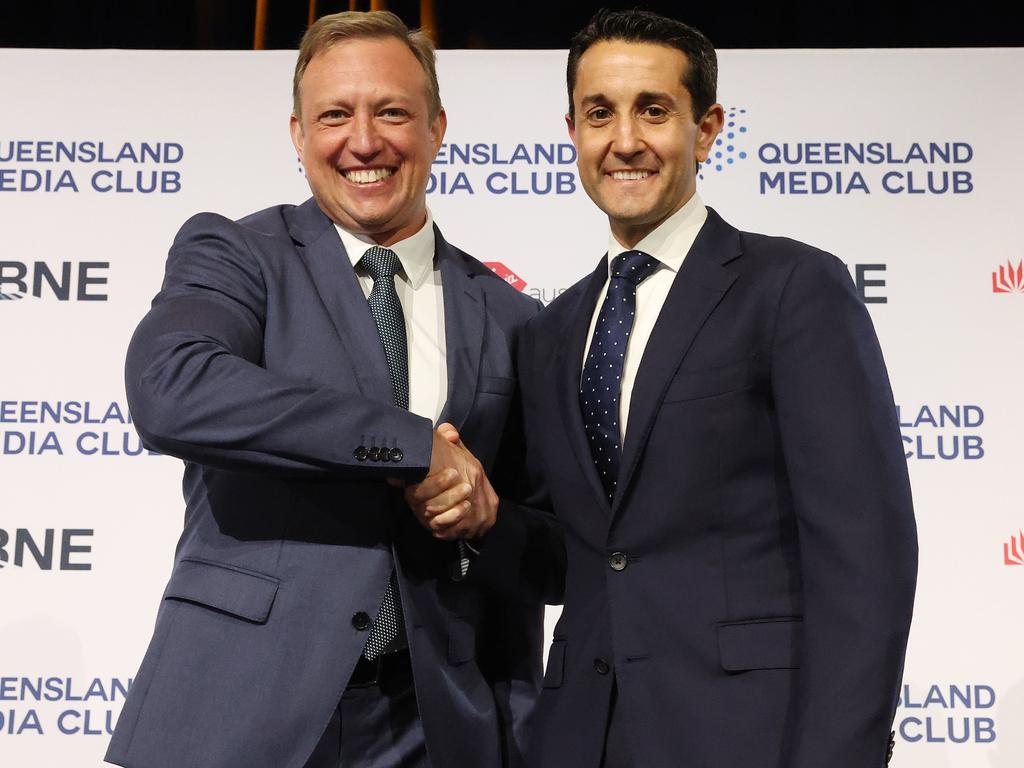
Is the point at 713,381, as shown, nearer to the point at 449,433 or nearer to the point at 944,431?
the point at 449,433

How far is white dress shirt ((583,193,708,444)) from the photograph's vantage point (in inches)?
80.7

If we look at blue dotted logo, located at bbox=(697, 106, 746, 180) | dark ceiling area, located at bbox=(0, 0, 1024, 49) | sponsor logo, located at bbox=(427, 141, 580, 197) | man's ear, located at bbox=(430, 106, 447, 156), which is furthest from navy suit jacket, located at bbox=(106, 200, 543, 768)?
dark ceiling area, located at bbox=(0, 0, 1024, 49)

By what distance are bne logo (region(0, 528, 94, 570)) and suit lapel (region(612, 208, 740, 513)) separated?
2.43 metres

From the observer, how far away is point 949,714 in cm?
362

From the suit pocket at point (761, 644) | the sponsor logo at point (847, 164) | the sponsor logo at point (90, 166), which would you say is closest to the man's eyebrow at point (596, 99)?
the suit pocket at point (761, 644)

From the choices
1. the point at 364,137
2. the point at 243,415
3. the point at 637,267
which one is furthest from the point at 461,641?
the point at 364,137

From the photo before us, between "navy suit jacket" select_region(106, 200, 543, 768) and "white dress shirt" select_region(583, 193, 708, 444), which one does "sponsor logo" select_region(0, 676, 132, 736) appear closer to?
"navy suit jacket" select_region(106, 200, 543, 768)

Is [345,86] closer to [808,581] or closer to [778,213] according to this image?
[808,581]

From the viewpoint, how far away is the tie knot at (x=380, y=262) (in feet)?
7.64

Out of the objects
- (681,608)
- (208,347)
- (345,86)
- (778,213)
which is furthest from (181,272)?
(778,213)

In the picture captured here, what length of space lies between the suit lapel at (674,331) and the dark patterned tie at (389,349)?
18.5 inches

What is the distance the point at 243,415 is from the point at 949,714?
2.73 meters

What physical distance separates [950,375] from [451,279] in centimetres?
207

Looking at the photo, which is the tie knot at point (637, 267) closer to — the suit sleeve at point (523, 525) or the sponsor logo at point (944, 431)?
the suit sleeve at point (523, 525)
